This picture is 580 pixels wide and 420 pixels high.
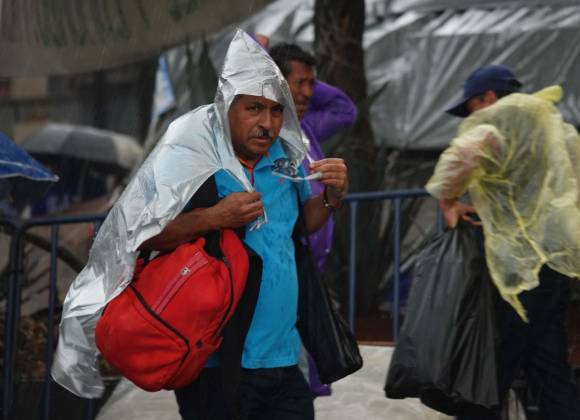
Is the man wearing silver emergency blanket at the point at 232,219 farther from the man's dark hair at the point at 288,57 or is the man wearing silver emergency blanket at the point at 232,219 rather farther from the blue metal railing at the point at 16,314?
the blue metal railing at the point at 16,314

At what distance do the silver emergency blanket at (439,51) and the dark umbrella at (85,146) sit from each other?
12.4 feet

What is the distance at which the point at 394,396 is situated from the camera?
4.54m

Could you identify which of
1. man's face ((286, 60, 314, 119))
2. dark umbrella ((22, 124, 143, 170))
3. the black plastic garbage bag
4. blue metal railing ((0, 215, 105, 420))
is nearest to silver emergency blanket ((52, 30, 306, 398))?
the black plastic garbage bag

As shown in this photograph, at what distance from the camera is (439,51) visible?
11.5 meters

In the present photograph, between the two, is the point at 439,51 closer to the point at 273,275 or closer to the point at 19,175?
the point at 19,175

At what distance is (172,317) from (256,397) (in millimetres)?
413

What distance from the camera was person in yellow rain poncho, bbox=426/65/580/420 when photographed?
14.3 feet

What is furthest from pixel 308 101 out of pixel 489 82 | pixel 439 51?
pixel 439 51

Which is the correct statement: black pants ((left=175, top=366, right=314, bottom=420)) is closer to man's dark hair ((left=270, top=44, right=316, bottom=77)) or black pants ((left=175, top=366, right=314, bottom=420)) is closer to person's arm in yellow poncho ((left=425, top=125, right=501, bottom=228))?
person's arm in yellow poncho ((left=425, top=125, right=501, bottom=228))

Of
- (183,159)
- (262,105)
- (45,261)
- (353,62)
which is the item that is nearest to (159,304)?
(183,159)

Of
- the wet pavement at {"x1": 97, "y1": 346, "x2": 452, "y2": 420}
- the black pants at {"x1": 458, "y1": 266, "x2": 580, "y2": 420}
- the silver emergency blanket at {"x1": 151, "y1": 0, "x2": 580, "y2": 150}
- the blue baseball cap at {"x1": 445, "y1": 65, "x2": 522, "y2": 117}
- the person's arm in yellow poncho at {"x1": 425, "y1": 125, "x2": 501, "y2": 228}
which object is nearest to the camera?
the person's arm in yellow poncho at {"x1": 425, "y1": 125, "x2": 501, "y2": 228}

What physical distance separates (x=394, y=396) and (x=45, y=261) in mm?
4717

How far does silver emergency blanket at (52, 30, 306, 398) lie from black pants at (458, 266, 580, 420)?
1.38 metres

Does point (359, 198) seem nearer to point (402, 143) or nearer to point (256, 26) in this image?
point (402, 143)
